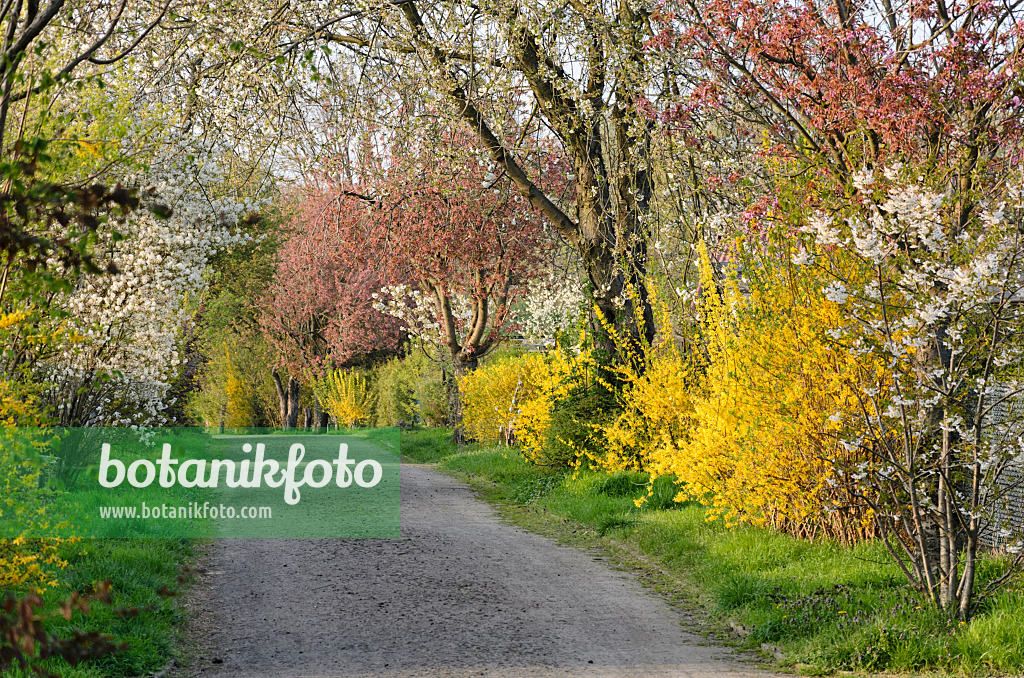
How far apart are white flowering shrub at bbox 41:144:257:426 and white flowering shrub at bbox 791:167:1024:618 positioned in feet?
23.9

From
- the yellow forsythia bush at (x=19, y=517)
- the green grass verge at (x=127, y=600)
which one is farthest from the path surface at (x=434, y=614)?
the yellow forsythia bush at (x=19, y=517)

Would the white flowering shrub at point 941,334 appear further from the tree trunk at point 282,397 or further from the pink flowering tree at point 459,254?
the tree trunk at point 282,397

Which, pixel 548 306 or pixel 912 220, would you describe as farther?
pixel 548 306

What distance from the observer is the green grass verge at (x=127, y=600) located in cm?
537

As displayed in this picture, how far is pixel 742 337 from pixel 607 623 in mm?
2959

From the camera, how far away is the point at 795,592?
6.66 metres

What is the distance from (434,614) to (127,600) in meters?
2.24

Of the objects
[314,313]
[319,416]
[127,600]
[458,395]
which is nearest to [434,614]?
[127,600]

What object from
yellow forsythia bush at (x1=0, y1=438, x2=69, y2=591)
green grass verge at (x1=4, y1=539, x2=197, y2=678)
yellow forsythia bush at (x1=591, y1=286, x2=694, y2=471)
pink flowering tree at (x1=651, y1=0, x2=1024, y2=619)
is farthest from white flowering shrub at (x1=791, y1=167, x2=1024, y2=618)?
yellow forsythia bush at (x1=0, y1=438, x2=69, y2=591)

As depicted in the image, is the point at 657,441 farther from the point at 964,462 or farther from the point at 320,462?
the point at 320,462

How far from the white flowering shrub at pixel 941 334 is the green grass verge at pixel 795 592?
0.34m

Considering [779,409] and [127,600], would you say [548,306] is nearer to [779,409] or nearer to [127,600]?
[779,409]

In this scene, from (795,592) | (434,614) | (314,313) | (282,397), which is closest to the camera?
(795,592)

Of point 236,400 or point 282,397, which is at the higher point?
point 282,397
